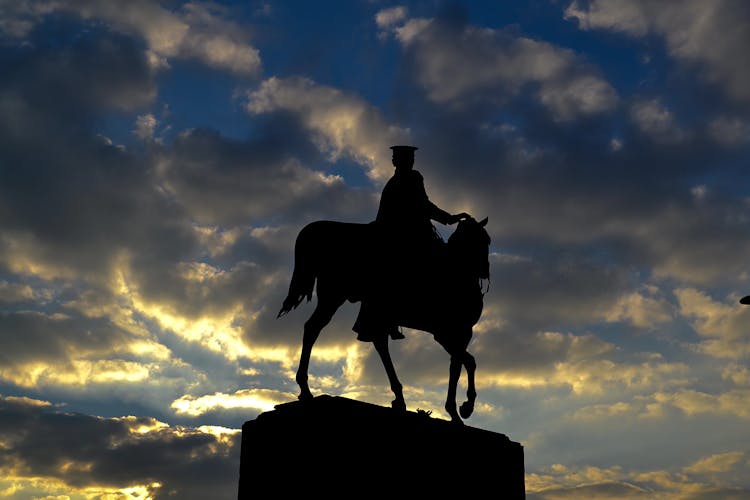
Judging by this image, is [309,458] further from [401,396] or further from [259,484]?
[401,396]

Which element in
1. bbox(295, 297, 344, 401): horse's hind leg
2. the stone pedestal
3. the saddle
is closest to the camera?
the stone pedestal

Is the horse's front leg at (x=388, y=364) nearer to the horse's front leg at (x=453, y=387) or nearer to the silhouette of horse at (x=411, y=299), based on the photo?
the silhouette of horse at (x=411, y=299)

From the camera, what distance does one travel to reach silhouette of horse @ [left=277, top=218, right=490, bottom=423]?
1380 centimetres

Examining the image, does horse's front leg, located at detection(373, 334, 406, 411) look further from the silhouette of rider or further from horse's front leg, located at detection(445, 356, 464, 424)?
horse's front leg, located at detection(445, 356, 464, 424)

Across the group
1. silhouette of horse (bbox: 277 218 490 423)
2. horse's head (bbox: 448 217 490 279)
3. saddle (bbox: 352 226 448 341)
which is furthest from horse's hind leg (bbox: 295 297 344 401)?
horse's head (bbox: 448 217 490 279)

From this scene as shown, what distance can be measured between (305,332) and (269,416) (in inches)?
48.0

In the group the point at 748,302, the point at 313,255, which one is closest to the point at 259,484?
the point at 313,255

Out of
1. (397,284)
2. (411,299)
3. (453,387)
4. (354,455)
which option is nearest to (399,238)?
(397,284)

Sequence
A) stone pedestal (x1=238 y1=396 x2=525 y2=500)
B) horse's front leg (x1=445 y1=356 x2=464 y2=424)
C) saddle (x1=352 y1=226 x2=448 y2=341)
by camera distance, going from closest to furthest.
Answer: stone pedestal (x1=238 y1=396 x2=525 y2=500) < saddle (x1=352 y1=226 x2=448 y2=341) < horse's front leg (x1=445 y1=356 x2=464 y2=424)

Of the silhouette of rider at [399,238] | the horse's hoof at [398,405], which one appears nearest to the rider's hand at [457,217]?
the silhouette of rider at [399,238]

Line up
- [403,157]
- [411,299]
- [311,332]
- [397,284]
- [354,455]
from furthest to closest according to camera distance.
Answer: [403,157], [411,299], [397,284], [311,332], [354,455]

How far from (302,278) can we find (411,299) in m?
1.66

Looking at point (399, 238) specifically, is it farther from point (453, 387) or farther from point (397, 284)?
point (453, 387)

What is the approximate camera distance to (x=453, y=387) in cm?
1481
